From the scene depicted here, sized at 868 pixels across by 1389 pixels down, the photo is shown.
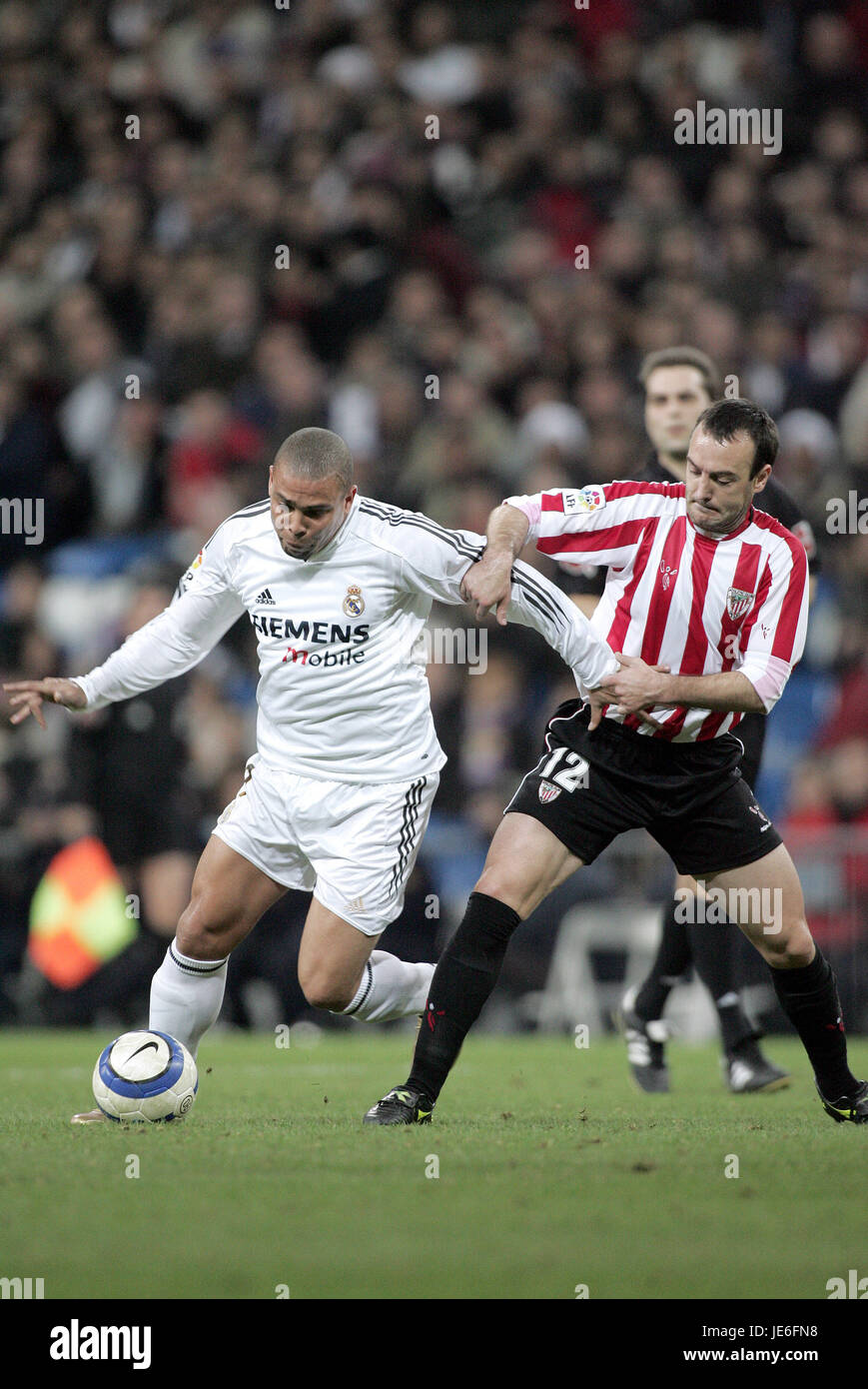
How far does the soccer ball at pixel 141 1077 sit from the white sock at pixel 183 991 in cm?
25

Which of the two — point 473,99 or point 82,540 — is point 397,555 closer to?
point 82,540

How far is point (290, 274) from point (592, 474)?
3.63 metres

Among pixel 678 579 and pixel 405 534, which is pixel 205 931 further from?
pixel 678 579

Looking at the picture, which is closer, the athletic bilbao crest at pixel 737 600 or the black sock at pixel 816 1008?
the athletic bilbao crest at pixel 737 600

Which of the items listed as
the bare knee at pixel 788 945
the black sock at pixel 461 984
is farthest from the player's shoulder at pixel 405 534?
the bare knee at pixel 788 945

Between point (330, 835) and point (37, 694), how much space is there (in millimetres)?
1016

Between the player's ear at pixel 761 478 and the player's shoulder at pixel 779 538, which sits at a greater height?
the player's ear at pixel 761 478

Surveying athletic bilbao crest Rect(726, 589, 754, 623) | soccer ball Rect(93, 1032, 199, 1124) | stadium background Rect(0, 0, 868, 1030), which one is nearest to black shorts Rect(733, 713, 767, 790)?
athletic bilbao crest Rect(726, 589, 754, 623)

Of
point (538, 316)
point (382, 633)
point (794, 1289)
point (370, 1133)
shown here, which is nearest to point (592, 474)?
point (538, 316)

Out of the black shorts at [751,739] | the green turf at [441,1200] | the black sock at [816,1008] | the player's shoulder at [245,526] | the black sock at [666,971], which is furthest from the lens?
→ the black sock at [666,971]

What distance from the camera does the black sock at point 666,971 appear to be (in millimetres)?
6883

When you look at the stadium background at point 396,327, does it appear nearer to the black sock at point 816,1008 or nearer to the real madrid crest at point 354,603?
the black sock at point 816,1008

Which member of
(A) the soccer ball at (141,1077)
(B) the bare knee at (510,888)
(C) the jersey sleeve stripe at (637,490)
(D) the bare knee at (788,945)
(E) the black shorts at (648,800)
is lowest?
(A) the soccer ball at (141,1077)

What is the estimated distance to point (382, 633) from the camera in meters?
5.63
